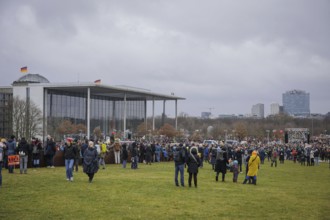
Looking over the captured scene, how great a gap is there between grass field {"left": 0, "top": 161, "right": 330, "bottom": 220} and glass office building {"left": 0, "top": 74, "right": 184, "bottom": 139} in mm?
55778

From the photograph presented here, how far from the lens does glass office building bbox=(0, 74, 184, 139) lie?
80438 mm

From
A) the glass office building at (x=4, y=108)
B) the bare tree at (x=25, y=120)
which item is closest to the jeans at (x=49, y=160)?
the bare tree at (x=25, y=120)

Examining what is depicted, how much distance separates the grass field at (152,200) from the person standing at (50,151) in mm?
7449

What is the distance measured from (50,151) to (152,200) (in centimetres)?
1493

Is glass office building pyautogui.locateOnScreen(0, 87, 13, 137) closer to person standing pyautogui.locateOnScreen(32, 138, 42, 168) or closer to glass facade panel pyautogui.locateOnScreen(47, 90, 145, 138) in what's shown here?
glass facade panel pyautogui.locateOnScreen(47, 90, 145, 138)

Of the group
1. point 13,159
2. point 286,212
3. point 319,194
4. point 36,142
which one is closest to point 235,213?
point 286,212

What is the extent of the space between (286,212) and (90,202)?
586 cm

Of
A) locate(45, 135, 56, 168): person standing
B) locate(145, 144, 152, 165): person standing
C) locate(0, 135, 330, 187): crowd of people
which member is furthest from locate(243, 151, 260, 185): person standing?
locate(145, 144, 152, 165): person standing

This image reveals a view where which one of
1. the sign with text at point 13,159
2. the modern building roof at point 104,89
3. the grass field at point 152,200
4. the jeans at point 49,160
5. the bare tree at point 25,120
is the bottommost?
the grass field at point 152,200

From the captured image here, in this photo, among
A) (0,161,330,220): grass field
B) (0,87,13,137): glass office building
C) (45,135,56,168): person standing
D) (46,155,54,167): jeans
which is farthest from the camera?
(0,87,13,137): glass office building

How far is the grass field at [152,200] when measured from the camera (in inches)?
474

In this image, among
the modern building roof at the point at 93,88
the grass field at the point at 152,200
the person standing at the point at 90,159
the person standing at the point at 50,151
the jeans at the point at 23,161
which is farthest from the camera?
the modern building roof at the point at 93,88

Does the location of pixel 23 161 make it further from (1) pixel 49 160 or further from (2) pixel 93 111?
(2) pixel 93 111

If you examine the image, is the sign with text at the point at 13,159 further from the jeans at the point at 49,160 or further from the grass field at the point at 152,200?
the jeans at the point at 49,160
